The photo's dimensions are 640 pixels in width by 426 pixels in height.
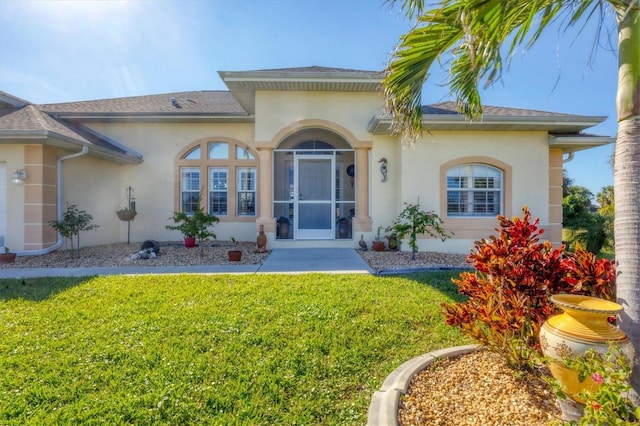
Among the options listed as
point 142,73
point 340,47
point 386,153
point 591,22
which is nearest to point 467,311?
point 591,22

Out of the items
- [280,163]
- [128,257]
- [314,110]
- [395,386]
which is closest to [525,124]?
[314,110]

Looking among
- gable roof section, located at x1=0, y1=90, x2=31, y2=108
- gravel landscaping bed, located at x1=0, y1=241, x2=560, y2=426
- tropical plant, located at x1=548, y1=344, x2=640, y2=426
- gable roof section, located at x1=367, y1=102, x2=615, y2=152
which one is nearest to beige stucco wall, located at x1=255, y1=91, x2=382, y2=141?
gable roof section, located at x1=367, y1=102, x2=615, y2=152

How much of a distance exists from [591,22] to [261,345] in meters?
4.51

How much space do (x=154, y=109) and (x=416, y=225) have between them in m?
10.5

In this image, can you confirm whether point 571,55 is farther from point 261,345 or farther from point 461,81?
point 261,345

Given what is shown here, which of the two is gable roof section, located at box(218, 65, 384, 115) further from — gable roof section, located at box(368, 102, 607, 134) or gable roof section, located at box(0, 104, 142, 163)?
gable roof section, located at box(0, 104, 142, 163)

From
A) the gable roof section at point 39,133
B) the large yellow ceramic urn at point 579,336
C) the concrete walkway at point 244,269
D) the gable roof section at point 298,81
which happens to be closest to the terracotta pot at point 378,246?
the concrete walkway at point 244,269

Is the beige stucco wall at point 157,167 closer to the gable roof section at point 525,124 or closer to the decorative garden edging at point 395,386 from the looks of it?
the gable roof section at point 525,124

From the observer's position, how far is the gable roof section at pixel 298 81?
9.05 metres

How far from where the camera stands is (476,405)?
254cm

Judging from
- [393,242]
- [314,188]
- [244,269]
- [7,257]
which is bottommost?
[244,269]

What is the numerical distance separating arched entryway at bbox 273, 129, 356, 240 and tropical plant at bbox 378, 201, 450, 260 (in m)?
1.98

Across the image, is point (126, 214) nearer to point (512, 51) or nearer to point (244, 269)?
point (244, 269)

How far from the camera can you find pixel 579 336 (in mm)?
2059
